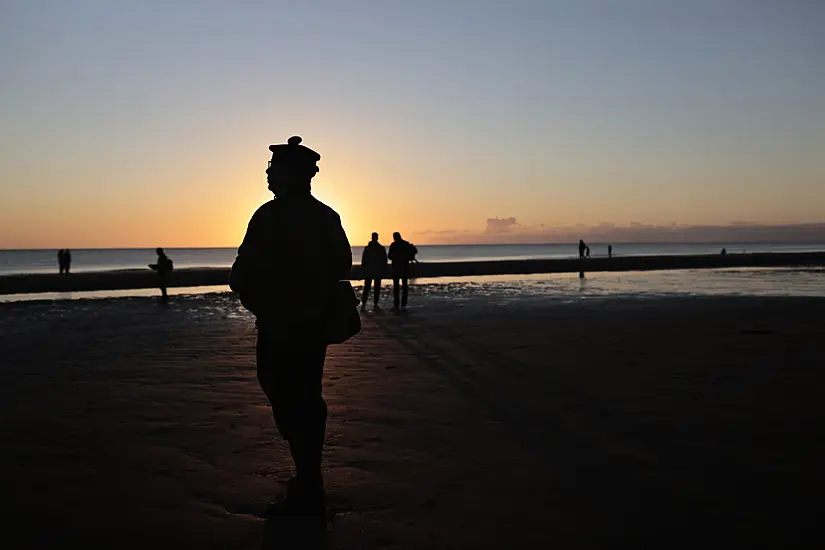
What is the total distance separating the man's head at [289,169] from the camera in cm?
452

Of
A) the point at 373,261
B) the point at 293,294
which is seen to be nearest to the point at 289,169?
the point at 293,294

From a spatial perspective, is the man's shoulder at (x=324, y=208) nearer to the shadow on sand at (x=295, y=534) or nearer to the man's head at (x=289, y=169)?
the man's head at (x=289, y=169)

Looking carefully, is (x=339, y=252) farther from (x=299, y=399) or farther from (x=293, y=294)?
(x=299, y=399)

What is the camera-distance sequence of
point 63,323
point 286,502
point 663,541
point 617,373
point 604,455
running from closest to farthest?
point 663,541 < point 286,502 < point 604,455 < point 617,373 < point 63,323

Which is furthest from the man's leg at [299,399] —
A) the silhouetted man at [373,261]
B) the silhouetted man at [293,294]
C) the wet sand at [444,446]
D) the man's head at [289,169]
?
the silhouetted man at [373,261]

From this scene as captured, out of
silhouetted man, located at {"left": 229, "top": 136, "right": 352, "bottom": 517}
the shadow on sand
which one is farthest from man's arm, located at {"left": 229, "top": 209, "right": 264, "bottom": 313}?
the shadow on sand

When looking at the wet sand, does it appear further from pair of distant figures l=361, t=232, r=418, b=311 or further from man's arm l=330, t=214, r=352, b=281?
pair of distant figures l=361, t=232, r=418, b=311

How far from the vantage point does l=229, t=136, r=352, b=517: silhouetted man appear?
4395mm

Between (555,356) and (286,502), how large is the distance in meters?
6.58

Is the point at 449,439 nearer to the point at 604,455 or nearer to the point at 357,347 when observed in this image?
the point at 604,455

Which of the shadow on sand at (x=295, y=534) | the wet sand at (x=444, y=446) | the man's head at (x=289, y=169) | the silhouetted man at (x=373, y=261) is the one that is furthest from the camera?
the silhouetted man at (x=373, y=261)

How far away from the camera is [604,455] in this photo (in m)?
5.27

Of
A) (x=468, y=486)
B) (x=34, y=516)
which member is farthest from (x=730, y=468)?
(x=34, y=516)

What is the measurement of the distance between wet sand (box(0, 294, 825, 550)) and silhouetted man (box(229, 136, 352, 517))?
46 cm
